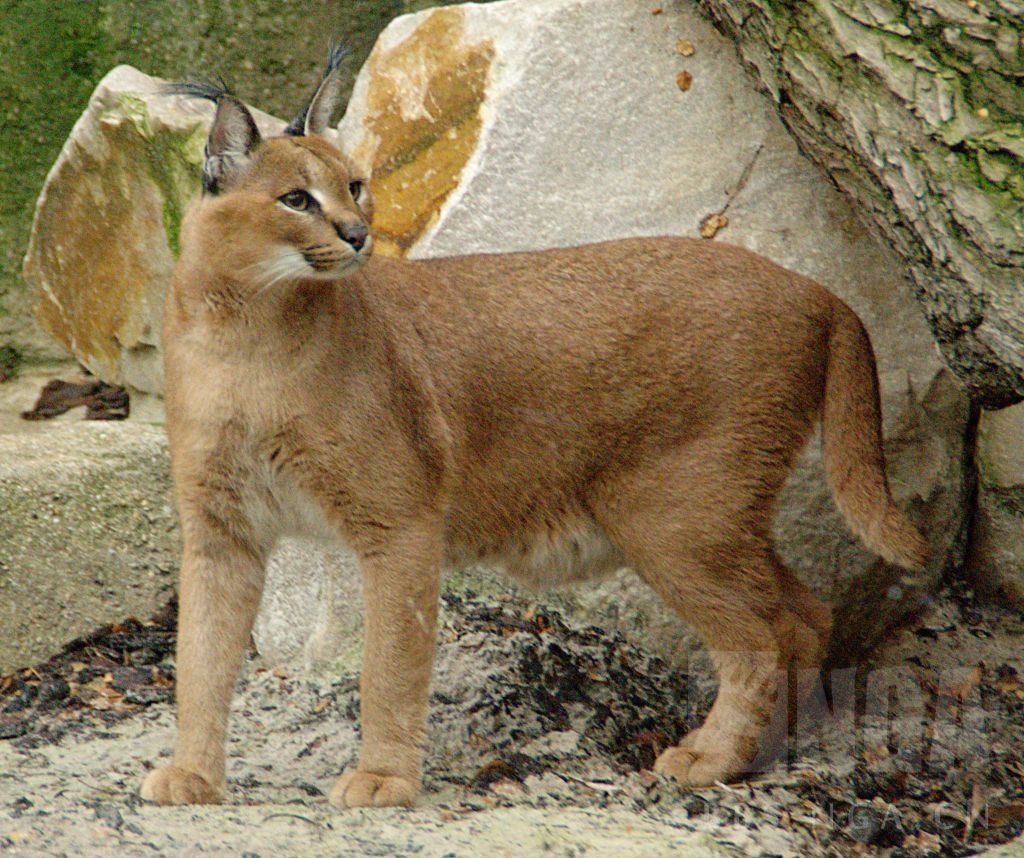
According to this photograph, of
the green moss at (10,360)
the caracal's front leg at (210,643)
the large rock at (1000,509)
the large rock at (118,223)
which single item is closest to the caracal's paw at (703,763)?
the caracal's front leg at (210,643)

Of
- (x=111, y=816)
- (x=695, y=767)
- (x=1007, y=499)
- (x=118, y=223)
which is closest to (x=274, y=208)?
(x=111, y=816)

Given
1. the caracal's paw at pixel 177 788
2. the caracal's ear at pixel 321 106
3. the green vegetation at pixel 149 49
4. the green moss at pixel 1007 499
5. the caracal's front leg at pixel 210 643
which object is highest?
the green vegetation at pixel 149 49

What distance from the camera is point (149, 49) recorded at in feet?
22.1

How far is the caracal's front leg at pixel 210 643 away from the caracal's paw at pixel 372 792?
1.12 ft

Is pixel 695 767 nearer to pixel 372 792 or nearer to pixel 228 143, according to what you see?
pixel 372 792

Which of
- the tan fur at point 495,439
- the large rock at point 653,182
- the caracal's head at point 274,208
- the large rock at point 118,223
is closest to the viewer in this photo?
the caracal's head at point 274,208

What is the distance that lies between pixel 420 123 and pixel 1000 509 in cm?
245

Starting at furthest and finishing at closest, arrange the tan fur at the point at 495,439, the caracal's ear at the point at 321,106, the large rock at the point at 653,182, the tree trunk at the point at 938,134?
the large rock at the point at 653,182, the caracal's ear at the point at 321,106, the tan fur at the point at 495,439, the tree trunk at the point at 938,134

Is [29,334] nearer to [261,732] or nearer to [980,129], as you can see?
[261,732]

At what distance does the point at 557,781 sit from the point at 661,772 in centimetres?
30

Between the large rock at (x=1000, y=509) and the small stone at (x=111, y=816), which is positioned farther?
the large rock at (x=1000, y=509)

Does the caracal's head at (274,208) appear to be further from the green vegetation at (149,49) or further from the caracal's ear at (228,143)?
the green vegetation at (149,49)

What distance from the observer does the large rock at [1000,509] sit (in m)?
5.01

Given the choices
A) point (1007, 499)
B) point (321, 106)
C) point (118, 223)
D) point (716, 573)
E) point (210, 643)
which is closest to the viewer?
point (210, 643)
